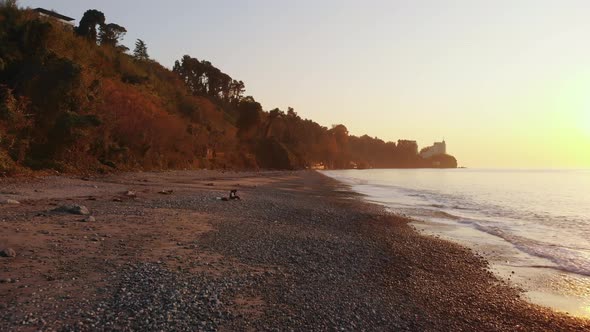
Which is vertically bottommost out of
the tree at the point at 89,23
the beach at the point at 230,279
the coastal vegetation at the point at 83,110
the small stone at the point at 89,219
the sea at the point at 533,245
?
the sea at the point at 533,245

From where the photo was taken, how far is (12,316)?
5.97 meters

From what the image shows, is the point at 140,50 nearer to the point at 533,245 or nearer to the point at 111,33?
the point at 111,33

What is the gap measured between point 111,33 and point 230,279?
268 ft

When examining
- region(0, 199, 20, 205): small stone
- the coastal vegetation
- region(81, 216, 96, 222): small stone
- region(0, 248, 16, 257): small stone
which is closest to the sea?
region(0, 248, 16, 257): small stone

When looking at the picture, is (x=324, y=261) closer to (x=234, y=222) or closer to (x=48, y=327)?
(x=234, y=222)

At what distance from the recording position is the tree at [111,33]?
75625mm

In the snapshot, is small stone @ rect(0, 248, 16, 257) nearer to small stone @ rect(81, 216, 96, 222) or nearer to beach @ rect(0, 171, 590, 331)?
beach @ rect(0, 171, 590, 331)

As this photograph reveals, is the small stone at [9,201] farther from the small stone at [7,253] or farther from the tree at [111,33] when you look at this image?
the tree at [111,33]

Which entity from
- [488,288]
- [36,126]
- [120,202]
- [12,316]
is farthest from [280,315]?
[36,126]

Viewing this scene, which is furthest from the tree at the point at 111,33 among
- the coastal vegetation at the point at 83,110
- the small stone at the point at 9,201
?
the small stone at the point at 9,201

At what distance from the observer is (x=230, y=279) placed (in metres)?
8.76

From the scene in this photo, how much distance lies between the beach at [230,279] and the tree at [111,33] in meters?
69.0

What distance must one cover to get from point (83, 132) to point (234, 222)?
20.3 metres

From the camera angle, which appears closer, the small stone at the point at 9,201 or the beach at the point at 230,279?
the beach at the point at 230,279
